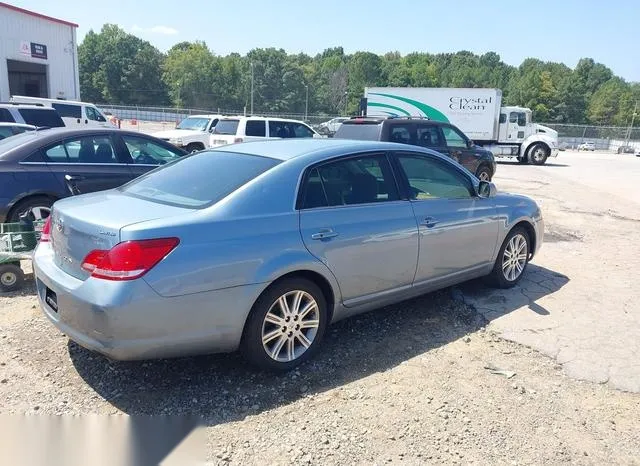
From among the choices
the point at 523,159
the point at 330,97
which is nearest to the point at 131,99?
the point at 330,97

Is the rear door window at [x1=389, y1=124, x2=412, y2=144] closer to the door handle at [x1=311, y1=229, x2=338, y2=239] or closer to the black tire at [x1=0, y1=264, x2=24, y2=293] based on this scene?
the door handle at [x1=311, y1=229, x2=338, y2=239]

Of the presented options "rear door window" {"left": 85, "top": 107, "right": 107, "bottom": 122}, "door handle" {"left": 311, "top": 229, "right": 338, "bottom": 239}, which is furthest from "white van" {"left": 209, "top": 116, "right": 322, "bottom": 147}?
"door handle" {"left": 311, "top": 229, "right": 338, "bottom": 239}

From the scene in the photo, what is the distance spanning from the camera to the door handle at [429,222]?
14.4ft

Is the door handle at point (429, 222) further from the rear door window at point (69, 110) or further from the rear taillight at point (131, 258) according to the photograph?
the rear door window at point (69, 110)

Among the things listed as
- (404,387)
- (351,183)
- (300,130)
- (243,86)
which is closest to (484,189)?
(351,183)

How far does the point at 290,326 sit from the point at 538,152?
25.2 metres

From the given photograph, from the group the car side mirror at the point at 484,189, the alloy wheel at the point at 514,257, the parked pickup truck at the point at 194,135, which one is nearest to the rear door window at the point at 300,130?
the parked pickup truck at the point at 194,135

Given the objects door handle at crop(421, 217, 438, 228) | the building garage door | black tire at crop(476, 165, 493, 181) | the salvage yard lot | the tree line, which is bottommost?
the salvage yard lot

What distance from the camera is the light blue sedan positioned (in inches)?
117

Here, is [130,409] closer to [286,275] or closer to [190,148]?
[286,275]

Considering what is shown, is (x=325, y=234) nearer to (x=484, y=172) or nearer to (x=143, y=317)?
(x=143, y=317)

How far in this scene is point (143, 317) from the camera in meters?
2.94

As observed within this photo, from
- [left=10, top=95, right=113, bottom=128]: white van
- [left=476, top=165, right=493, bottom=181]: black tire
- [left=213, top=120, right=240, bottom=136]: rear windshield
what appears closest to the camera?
[left=476, top=165, right=493, bottom=181]: black tire

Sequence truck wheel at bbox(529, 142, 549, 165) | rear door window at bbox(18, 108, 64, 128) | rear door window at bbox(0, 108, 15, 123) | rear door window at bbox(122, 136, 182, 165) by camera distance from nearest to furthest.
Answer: rear door window at bbox(122, 136, 182, 165) < rear door window at bbox(0, 108, 15, 123) < rear door window at bbox(18, 108, 64, 128) < truck wheel at bbox(529, 142, 549, 165)
